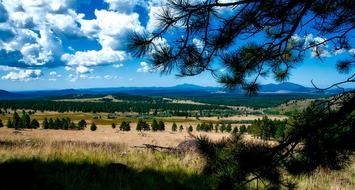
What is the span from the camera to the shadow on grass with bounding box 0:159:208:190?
5.81 meters

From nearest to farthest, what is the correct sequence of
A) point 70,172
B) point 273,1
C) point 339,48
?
point 273,1 < point 339,48 < point 70,172

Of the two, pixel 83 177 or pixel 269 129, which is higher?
pixel 269 129

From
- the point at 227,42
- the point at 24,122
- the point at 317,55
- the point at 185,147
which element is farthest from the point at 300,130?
the point at 24,122

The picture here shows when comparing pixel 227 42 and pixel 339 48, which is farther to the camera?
pixel 339 48

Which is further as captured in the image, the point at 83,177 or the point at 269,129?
the point at 83,177

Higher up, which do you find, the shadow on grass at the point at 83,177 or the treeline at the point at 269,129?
the treeline at the point at 269,129

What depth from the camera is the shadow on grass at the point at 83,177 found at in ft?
19.1

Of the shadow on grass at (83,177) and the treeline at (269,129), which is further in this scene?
the shadow on grass at (83,177)

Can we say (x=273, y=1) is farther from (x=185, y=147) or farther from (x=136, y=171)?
(x=185, y=147)

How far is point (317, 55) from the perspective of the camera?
5945 millimetres

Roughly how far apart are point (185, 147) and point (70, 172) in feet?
21.9

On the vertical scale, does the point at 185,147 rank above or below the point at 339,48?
below

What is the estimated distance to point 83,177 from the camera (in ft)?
21.6

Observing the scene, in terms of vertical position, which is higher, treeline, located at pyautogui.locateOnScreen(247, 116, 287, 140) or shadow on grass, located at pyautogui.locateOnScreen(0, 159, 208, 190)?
treeline, located at pyautogui.locateOnScreen(247, 116, 287, 140)
